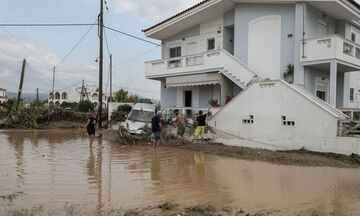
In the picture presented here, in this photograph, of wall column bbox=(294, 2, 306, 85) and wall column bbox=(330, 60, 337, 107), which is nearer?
wall column bbox=(330, 60, 337, 107)

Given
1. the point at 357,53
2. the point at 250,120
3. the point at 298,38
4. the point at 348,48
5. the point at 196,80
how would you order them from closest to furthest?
the point at 250,120, the point at 348,48, the point at 298,38, the point at 357,53, the point at 196,80

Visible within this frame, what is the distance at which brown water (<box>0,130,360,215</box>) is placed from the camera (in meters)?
5.81

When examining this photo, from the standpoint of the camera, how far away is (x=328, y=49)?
590 inches

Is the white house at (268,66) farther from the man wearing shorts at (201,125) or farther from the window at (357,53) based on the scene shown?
the man wearing shorts at (201,125)

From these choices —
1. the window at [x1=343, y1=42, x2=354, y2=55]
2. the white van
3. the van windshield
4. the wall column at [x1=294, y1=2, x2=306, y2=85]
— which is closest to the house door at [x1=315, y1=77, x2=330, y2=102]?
the wall column at [x1=294, y1=2, x2=306, y2=85]

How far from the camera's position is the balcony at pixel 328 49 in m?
14.9

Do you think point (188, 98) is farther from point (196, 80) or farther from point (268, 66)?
point (268, 66)

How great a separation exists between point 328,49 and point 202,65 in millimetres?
7077

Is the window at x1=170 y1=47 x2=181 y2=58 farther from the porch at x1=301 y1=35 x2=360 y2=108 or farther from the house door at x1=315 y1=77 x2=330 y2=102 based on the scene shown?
the house door at x1=315 y1=77 x2=330 y2=102

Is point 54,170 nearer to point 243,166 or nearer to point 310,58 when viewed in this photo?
point 243,166

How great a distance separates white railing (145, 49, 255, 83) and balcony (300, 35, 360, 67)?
3.12 meters

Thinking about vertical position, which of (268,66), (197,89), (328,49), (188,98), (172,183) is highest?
(328,49)

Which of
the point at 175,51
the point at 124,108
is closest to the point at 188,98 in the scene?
the point at 175,51

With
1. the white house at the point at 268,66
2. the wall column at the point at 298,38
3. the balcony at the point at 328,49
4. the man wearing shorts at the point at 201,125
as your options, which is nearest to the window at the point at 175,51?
the white house at the point at 268,66
